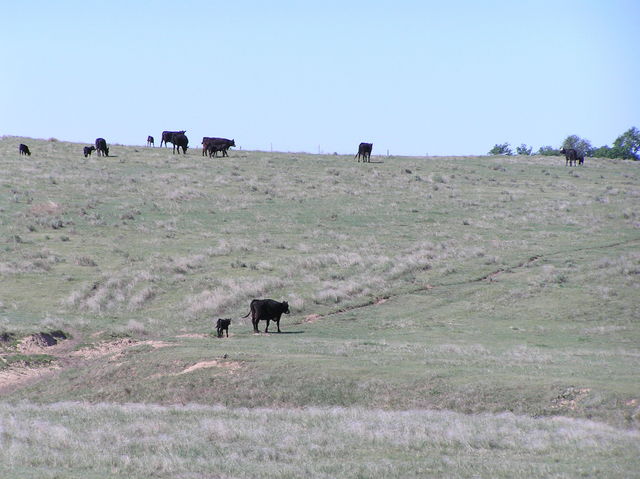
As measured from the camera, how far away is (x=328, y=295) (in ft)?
127

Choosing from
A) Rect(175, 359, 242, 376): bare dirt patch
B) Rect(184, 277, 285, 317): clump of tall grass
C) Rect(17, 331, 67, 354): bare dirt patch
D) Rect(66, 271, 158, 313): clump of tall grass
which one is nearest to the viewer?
Rect(175, 359, 242, 376): bare dirt patch

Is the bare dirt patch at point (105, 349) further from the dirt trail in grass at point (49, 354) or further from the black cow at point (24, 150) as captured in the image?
the black cow at point (24, 150)

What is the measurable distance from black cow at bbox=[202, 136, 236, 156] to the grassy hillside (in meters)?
4.30

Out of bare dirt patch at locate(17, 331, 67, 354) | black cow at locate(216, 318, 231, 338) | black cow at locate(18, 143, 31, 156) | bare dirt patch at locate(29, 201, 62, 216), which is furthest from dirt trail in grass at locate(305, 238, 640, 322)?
black cow at locate(18, 143, 31, 156)

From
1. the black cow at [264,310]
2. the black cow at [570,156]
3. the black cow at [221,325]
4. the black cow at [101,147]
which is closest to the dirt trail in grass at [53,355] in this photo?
the black cow at [221,325]

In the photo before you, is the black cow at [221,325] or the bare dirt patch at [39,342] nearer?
the bare dirt patch at [39,342]

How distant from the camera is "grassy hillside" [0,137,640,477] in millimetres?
20516

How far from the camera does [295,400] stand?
2259 centimetres

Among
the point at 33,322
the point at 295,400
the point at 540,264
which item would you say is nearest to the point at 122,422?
the point at 295,400

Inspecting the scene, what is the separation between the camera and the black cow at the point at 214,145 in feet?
267

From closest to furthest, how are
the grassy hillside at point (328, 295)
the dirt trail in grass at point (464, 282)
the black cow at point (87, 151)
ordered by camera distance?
the grassy hillside at point (328, 295)
the dirt trail in grass at point (464, 282)
the black cow at point (87, 151)

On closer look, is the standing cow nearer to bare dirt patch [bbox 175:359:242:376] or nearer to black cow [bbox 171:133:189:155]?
black cow [bbox 171:133:189:155]

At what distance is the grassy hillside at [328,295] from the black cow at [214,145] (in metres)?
4.30

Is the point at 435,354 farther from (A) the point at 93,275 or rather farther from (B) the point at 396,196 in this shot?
(B) the point at 396,196
